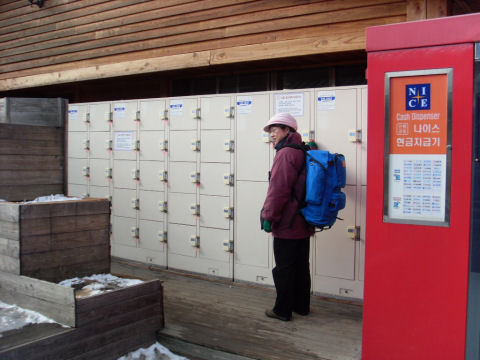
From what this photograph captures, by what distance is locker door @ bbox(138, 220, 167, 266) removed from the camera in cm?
644

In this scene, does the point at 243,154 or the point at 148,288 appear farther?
the point at 243,154

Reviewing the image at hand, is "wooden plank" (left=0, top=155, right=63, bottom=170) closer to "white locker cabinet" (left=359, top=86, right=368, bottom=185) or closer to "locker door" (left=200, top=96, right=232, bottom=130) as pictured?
"locker door" (left=200, top=96, right=232, bottom=130)

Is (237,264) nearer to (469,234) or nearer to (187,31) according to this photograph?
(469,234)

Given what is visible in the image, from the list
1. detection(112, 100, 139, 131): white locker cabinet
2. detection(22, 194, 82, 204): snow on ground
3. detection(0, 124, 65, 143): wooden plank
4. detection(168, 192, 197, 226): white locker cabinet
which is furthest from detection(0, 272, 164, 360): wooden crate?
detection(112, 100, 139, 131): white locker cabinet

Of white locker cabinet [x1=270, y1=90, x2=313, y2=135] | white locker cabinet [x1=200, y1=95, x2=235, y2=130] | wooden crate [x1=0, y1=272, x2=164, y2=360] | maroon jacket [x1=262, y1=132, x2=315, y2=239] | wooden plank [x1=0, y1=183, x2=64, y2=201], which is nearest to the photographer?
wooden crate [x1=0, y1=272, x2=164, y2=360]

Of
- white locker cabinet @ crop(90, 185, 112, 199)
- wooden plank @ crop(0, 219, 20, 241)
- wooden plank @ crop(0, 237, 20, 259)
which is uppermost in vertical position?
white locker cabinet @ crop(90, 185, 112, 199)

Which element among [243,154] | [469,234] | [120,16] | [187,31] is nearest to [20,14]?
[120,16]

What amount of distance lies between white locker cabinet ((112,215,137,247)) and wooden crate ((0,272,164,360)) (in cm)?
260

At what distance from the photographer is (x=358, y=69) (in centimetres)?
668

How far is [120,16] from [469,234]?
23.1 ft

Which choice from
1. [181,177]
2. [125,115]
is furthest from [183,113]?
[125,115]

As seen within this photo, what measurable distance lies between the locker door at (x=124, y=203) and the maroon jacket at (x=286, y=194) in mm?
2985

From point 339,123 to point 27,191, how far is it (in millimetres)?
3207

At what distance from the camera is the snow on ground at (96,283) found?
Answer: 394cm
